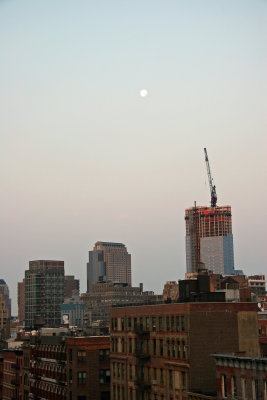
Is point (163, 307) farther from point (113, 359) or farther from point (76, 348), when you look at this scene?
point (76, 348)

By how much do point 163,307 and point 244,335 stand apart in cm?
1152

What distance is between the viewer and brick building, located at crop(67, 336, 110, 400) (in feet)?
358

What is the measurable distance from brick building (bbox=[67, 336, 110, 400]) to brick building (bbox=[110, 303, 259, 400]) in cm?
1592

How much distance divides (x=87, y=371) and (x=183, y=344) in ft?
111

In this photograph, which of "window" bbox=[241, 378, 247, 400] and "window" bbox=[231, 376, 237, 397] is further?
"window" bbox=[231, 376, 237, 397]

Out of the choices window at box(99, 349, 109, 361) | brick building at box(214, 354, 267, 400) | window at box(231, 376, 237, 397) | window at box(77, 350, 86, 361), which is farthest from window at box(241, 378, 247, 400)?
window at box(99, 349, 109, 361)

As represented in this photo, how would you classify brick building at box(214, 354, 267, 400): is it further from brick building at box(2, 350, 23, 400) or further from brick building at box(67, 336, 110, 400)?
brick building at box(2, 350, 23, 400)

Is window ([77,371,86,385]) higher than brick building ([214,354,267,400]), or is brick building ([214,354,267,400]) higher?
brick building ([214,354,267,400])

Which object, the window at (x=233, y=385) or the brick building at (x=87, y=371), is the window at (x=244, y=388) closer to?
the window at (x=233, y=385)

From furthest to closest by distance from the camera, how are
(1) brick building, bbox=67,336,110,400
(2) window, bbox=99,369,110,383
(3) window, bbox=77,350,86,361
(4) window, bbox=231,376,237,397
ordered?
1. (2) window, bbox=99,369,110,383
2. (3) window, bbox=77,350,86,361
3. (1) brick building, bbox=67,336,110,400
4. (4) window, bbox=231,376,237,397

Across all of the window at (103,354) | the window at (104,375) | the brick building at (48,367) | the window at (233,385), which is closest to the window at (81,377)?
the window at (104,375)

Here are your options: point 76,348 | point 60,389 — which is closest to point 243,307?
point 76,348

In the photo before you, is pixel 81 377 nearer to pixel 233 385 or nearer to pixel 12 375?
pixel 12 375

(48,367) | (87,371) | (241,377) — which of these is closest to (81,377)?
(87,371)
